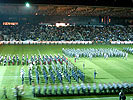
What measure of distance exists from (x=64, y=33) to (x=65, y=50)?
23.2 metres

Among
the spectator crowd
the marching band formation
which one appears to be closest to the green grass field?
the marching band formation

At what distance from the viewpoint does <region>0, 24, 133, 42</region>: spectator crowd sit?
52.9 m

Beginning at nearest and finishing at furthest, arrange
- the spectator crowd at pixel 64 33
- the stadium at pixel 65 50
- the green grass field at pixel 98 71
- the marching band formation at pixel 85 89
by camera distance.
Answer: the marching band formation at pixel 85 89 → the stadium at pixel 65 50 → the green grass field at pixel 98 71 → the spectator crowd at pixel 64 33

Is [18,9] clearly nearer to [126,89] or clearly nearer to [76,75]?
[76,75]

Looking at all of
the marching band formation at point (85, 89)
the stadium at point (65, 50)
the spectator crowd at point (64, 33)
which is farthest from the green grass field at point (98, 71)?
the spectator crowd at point (64, 33)

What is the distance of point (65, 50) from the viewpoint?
34.8 m

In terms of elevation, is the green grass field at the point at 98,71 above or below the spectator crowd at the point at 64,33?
below

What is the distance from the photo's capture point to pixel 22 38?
168 ft

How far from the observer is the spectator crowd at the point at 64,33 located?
52906 millimetres

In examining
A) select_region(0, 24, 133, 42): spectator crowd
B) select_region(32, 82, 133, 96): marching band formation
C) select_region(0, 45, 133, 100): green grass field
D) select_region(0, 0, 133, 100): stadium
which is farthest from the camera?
select_region(0, 24, 133, 42): spectator crowd

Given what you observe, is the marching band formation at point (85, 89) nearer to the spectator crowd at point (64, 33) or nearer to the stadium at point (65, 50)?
the stadium at point (65, 50)

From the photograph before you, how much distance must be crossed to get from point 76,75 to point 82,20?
152 feet

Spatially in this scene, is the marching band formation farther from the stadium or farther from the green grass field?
the green grass field

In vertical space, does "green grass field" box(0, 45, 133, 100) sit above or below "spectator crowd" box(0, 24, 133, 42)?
below
